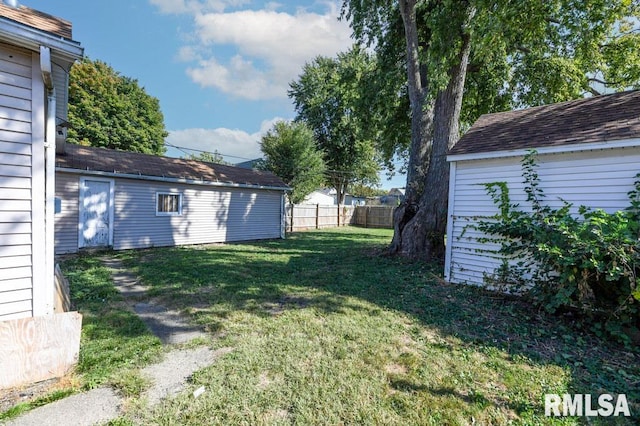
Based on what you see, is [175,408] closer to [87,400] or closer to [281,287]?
[87,400]

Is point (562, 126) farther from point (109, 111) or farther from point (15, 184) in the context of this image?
point (109, 111)

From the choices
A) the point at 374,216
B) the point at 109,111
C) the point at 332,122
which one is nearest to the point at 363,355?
the point at 374,216

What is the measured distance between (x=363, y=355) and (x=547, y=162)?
458 centimetres

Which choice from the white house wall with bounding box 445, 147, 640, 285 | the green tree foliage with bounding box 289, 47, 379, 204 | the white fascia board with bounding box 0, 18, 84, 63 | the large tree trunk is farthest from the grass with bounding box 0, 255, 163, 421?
the green tree foliage with bounding box 289, 47, 379, 204

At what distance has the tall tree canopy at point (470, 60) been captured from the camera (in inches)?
257

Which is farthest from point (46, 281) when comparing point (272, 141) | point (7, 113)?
point (272, 141)

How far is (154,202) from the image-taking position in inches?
375

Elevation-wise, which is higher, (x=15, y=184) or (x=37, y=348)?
(x=15, y=184)

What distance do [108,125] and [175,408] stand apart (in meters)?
28.0

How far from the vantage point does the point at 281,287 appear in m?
5.33

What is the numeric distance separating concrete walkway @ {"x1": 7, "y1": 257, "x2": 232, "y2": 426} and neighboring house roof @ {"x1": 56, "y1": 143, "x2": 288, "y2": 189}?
6.14m

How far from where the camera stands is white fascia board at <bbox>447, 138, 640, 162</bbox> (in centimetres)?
412

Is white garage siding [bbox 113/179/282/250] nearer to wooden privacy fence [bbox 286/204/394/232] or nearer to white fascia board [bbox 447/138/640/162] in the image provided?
wooden privacy fence [bbox 286/204/394/232]

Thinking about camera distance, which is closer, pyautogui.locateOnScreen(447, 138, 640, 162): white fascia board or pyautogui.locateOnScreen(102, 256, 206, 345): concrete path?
pyautogui.locateOnScreen(102, 256, 206, 345): concrete path
